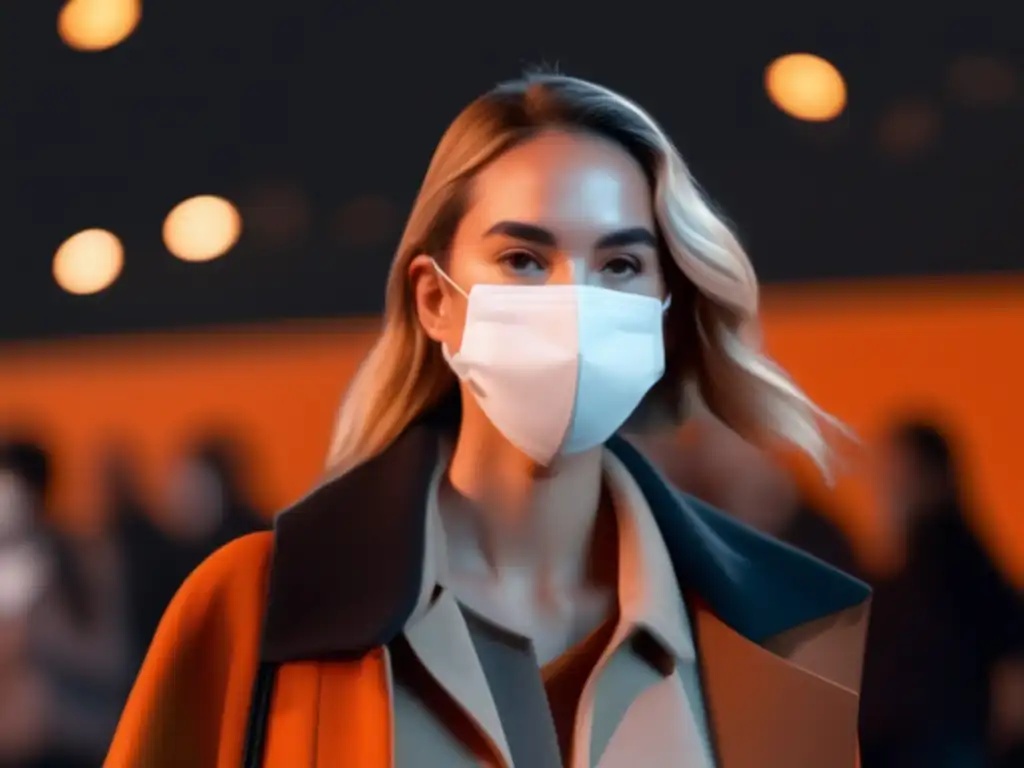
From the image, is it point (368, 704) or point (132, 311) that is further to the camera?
point (132, 311)

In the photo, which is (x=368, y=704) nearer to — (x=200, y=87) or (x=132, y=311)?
(x=132, y=311)

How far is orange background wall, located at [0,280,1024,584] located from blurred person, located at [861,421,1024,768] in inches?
1.3

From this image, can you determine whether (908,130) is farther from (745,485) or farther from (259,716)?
(259,716)

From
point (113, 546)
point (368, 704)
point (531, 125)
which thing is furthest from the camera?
point (113, 546)

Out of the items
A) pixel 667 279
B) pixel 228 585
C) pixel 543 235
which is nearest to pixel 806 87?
pixel 667 279

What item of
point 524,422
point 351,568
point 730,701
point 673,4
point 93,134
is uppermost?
point 673,4

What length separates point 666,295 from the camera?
1.20m

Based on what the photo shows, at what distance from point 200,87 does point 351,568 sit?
0.74 m

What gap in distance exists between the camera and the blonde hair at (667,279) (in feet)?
3.83

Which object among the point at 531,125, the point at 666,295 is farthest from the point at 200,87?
the point at 666,295

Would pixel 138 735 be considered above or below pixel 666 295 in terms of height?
below

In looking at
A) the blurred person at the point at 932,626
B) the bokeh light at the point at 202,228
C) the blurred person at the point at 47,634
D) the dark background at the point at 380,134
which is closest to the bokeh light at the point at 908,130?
the dark background at the point at 380,134

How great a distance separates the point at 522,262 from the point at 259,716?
497mm

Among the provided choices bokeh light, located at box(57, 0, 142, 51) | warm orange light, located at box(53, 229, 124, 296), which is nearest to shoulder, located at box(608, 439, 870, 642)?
warm orange light, located at box(53, 229, 124, 296)
